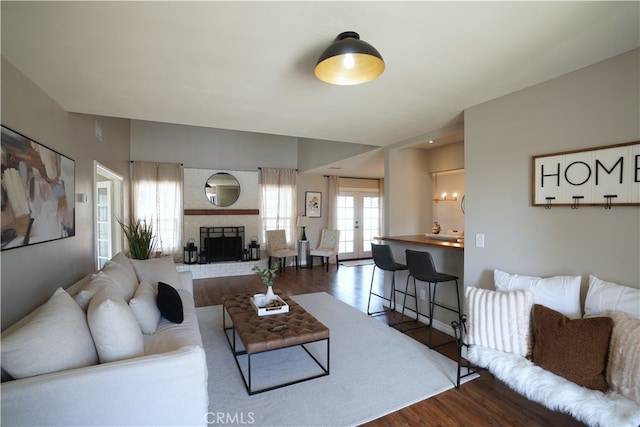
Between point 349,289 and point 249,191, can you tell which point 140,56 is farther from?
point 249,191

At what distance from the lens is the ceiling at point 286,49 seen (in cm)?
143

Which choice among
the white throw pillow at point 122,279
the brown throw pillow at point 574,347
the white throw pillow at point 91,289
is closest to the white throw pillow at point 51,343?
the white throw pillow at point 91,289

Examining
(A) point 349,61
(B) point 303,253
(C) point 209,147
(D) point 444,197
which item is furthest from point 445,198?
(A) point 349,61

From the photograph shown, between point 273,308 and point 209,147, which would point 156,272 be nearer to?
point 273,308

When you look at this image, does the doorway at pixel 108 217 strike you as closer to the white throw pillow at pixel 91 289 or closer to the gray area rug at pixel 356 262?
the white throw pillow at pixel 91 289

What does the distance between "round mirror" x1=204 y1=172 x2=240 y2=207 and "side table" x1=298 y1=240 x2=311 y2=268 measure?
1934mm

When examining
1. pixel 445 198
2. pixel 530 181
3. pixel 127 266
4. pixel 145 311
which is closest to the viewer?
pixel 145 311

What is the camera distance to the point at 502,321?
7.12 feet

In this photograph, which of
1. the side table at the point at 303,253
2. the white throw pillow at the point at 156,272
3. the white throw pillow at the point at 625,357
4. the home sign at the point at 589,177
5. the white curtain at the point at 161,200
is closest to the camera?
the white throw pillow at the point at 625,357

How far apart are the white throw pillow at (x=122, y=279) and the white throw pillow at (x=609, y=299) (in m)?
3.30

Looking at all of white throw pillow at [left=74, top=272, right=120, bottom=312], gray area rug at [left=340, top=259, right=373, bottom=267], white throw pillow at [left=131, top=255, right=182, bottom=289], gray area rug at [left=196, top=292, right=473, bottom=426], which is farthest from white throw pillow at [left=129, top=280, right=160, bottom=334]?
gray area rug at [left=340, top=259, right=373, bottom=267]

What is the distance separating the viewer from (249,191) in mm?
7047

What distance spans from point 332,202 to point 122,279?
19.2 ft

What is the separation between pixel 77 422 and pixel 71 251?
1.91 metres
